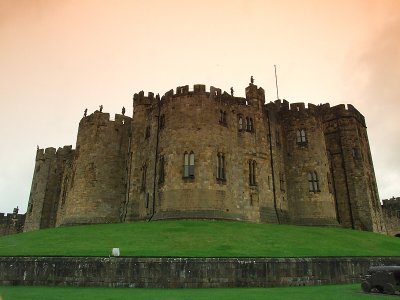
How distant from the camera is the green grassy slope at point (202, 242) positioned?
2072 centimetres

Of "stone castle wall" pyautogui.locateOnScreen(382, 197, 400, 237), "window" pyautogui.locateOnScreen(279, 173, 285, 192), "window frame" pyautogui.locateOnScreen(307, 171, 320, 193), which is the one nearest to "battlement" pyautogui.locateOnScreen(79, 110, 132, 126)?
"window" pyautogui.locateOnScreen(279, 173, 285, 192)

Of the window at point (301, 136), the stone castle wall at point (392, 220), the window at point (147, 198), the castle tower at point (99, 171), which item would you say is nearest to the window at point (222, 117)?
the window at point (147, 198)

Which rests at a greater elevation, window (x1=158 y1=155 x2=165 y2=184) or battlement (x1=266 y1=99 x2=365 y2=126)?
battlement (x1=266 y1=99 x2=365 y2=126)

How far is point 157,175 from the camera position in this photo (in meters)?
35.3

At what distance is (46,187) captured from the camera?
2098 inches

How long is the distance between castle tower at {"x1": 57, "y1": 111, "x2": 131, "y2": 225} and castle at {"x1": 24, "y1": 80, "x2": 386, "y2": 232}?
0.37ft

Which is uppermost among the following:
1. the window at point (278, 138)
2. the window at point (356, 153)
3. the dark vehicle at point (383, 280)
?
the window at point (278, 138)

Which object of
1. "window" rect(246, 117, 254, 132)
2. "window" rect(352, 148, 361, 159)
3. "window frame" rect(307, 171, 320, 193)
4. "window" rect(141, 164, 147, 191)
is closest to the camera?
"window" rect(141, 164, 147, 191)

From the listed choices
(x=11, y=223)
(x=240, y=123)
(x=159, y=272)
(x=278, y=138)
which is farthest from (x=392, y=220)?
(x=11, y=223)

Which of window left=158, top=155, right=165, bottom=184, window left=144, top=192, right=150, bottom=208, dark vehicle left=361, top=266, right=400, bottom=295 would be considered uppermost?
window left=158, top=155, right=165, bottom=184

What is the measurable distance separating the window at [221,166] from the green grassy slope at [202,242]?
198 inches

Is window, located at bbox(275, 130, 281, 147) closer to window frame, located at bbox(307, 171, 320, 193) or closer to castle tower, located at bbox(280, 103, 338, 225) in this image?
castle tower, located at bbox(280, 103, 338, 225)

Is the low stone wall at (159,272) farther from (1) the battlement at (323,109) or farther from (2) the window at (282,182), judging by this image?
(1) the battlement at (323,109)

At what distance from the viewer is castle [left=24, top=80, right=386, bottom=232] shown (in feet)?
111
